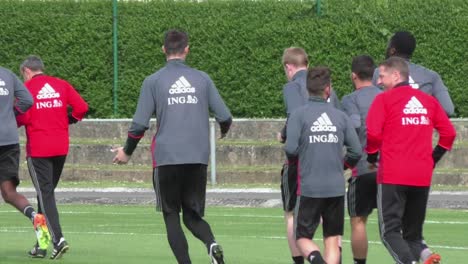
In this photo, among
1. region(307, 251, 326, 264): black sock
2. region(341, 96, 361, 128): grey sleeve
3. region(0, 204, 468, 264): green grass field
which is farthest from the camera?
region(0, 204, 468, 264): green grass field

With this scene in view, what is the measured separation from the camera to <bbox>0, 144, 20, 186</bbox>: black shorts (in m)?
14.8

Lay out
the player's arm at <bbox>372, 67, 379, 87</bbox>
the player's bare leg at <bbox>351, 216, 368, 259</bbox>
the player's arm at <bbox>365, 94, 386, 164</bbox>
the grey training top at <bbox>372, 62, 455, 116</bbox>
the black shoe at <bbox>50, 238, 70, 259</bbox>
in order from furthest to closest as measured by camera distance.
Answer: the black shoe at <bbox>50, 238, 70, 259</bbox> < the grey training top at <bbox>372, 62, 455, 116</bbox> < the player's arm at <bbox>372, 67, 379, 87</bbox> < the player's bare leg at <bbox>351, 216, 368, 259</bbox> < the player's arm at <bbox>365, 94, 386, 164</bbox>

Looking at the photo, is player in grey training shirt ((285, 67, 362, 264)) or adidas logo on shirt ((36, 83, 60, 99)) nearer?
player in grey training shirt ((285, 67, 362, 264))

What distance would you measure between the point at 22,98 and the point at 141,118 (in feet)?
7.78

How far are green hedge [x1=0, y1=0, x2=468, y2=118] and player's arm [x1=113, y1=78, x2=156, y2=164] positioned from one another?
17294 mm

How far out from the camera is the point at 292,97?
13.0 metres

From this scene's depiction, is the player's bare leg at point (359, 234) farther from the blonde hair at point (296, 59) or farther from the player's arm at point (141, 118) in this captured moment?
the player's arm at point (141, 118)

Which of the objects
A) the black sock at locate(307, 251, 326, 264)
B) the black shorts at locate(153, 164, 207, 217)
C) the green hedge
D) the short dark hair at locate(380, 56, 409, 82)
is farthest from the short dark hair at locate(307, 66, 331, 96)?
the green hedge

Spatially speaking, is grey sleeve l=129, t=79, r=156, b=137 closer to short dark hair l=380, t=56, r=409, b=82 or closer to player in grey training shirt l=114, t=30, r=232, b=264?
player in grey training shirt l=114, t=30, r=232, b=264

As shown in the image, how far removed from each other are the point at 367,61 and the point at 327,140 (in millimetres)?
1495

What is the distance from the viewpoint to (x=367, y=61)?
43.0 feet

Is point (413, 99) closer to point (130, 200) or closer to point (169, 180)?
point (169, 180)

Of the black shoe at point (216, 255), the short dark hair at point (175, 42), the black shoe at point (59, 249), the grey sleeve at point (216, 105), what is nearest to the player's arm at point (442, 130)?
the grey sleeve at point (216, 105)

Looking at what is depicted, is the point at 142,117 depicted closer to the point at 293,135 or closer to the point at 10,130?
the point at 293,135
